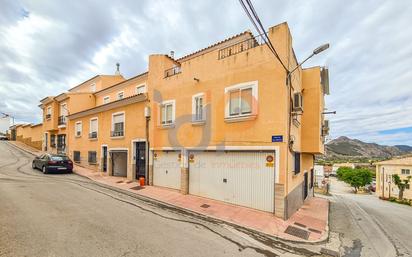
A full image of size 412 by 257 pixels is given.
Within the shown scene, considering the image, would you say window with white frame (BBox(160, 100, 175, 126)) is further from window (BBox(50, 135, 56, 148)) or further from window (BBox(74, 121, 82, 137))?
window (BBox(50, 135, 56, 148))

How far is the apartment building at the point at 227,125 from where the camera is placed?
8.37 metres

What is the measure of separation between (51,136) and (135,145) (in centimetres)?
1880

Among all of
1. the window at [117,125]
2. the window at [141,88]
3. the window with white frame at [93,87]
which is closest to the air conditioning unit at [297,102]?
the window at [117,125]

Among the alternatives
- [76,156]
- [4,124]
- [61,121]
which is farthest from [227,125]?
[4,124]

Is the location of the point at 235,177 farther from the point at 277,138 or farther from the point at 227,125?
the point at 277,138

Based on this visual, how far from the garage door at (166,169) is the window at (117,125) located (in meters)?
4.25

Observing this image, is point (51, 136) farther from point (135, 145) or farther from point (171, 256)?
point (171, 256)

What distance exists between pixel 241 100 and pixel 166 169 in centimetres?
592

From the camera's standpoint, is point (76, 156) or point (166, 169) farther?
point (76, 156)

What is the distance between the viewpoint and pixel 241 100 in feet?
30.3

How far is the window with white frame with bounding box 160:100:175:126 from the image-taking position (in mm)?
11969

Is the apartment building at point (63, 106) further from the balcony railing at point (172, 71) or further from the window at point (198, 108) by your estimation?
the window at point (198, 108)

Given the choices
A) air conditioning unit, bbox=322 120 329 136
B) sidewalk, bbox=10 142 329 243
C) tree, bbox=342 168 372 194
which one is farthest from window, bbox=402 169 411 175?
sidewalk, bbox=10 142 329 243

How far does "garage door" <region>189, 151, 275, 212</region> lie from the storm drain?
1.13m
